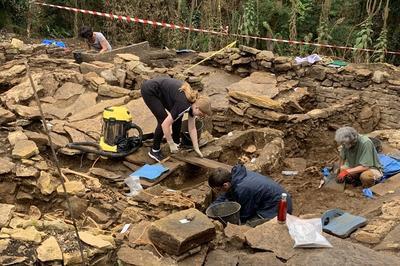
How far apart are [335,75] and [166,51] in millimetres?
4262

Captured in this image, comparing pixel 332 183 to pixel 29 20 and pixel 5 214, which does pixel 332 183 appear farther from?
pixel 29 20

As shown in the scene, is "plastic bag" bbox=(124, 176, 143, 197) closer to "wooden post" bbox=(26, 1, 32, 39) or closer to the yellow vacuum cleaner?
the yellow vacuum cleaner

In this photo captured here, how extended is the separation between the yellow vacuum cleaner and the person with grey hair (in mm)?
2834

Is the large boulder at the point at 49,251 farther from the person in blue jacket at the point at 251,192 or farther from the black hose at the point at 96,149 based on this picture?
the black hose at the point at 96,149

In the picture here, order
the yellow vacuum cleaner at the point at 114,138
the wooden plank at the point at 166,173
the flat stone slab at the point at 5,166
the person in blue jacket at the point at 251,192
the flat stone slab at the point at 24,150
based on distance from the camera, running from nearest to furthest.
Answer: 1. the person in blue jacket at the point at 251,192
2. the flat stone slab at the point at 5,166
3. the flat stone slab at the point at 24,150
4. the wooden plank at the point at 166,173
5. the yellow vacuum cleaner at the point at 114,138

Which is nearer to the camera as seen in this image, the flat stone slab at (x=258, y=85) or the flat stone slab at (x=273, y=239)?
the flat stone slab at (x=273, y=239)

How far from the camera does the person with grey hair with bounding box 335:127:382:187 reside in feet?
21.1

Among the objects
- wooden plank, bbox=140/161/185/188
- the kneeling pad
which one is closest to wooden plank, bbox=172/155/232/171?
wooden plank, bbox=140/161/185/188

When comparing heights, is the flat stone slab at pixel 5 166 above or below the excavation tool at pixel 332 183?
above

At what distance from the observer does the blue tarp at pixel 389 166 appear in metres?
6.77

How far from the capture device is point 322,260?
12.0 ft

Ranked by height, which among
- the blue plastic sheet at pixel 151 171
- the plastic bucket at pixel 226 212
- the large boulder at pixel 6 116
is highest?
the large boulder at pixel 6 116

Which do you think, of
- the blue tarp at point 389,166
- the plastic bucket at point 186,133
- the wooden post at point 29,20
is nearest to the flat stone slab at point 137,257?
the plastic bucket at point 186,133

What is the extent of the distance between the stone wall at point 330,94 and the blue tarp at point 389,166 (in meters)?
1.97
